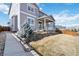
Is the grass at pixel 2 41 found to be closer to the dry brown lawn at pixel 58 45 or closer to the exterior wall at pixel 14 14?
the exterior wall at pixel 14 14

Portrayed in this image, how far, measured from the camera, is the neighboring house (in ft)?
7.90

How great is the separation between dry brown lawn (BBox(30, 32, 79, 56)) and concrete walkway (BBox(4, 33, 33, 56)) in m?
0.15

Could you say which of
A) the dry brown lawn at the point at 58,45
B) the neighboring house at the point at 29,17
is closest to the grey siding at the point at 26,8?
the neighboring house at the point at 29,17

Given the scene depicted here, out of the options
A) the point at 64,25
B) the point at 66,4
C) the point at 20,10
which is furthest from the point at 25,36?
the point at 66,4

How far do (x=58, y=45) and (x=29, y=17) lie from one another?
1.75 ft

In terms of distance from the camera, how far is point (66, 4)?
2398mm

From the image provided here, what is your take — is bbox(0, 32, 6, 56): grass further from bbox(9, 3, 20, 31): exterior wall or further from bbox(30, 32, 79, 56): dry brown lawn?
bbox(30, 32, 79, 56): dry brown lawn

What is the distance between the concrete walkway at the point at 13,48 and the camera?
2.35 meters

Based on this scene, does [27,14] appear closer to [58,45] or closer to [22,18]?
[22,18]

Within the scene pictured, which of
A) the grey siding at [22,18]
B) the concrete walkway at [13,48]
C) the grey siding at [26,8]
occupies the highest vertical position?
the grey siding at [26,8]

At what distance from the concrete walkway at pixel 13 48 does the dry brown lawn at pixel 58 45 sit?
15 cm

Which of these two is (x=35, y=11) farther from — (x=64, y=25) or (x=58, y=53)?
(x=58, y=53)

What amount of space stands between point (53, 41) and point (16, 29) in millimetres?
515

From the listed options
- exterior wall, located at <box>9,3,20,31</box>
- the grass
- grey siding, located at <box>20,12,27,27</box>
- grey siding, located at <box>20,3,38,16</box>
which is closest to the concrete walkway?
the grass
